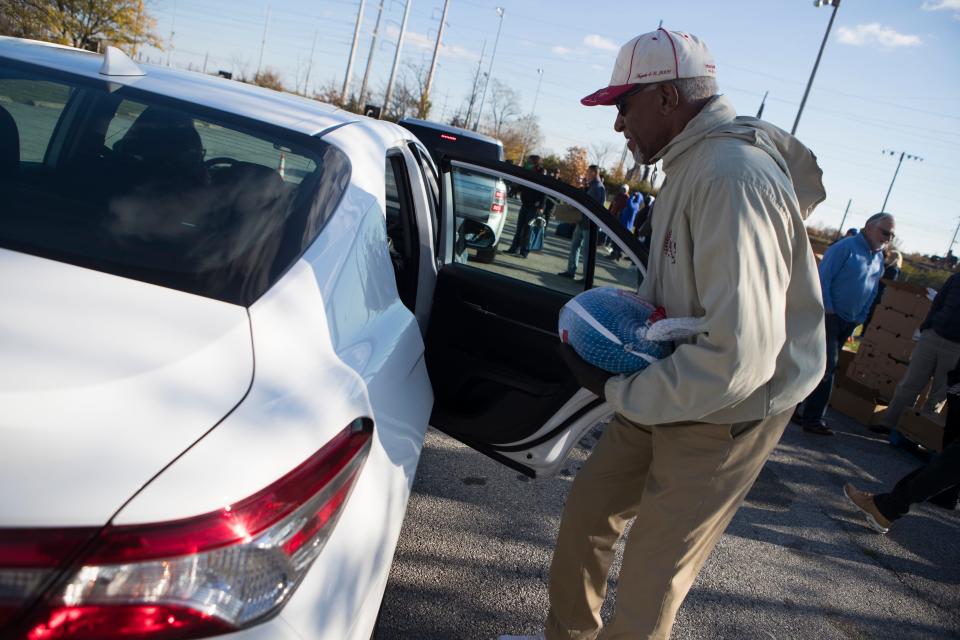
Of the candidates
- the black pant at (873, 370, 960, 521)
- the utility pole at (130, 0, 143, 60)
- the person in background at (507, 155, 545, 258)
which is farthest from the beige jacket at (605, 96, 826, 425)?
the utility pole at (130, 0, 143, 60)

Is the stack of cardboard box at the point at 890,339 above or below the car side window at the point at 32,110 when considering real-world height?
below

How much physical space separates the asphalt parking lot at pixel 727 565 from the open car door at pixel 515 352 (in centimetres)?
56

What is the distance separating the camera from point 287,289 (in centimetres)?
153

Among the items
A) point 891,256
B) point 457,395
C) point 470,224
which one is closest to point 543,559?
point 457,395

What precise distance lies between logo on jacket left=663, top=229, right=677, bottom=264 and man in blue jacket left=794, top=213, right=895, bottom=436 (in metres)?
4.75

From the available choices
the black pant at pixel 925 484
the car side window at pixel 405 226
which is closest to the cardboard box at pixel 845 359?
the black pant at pixel 925 484

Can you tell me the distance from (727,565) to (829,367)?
329cm

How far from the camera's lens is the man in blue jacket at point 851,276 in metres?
5.96

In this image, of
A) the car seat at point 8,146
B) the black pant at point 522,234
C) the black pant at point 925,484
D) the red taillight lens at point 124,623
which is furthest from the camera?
the black pant at point 925,484

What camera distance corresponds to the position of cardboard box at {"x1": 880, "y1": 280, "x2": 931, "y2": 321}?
22.1 feet

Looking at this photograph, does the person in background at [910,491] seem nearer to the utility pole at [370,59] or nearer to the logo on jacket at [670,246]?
the logo on jacket at [670,246]

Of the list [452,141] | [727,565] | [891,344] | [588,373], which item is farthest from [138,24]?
[588,373]

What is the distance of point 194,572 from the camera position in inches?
41.3

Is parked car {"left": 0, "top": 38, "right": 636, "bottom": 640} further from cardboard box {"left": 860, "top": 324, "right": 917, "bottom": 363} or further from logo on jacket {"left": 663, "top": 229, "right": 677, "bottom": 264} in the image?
cardboard box {"left": 860, "top": 324, "right": 917, "bottom": 363}
